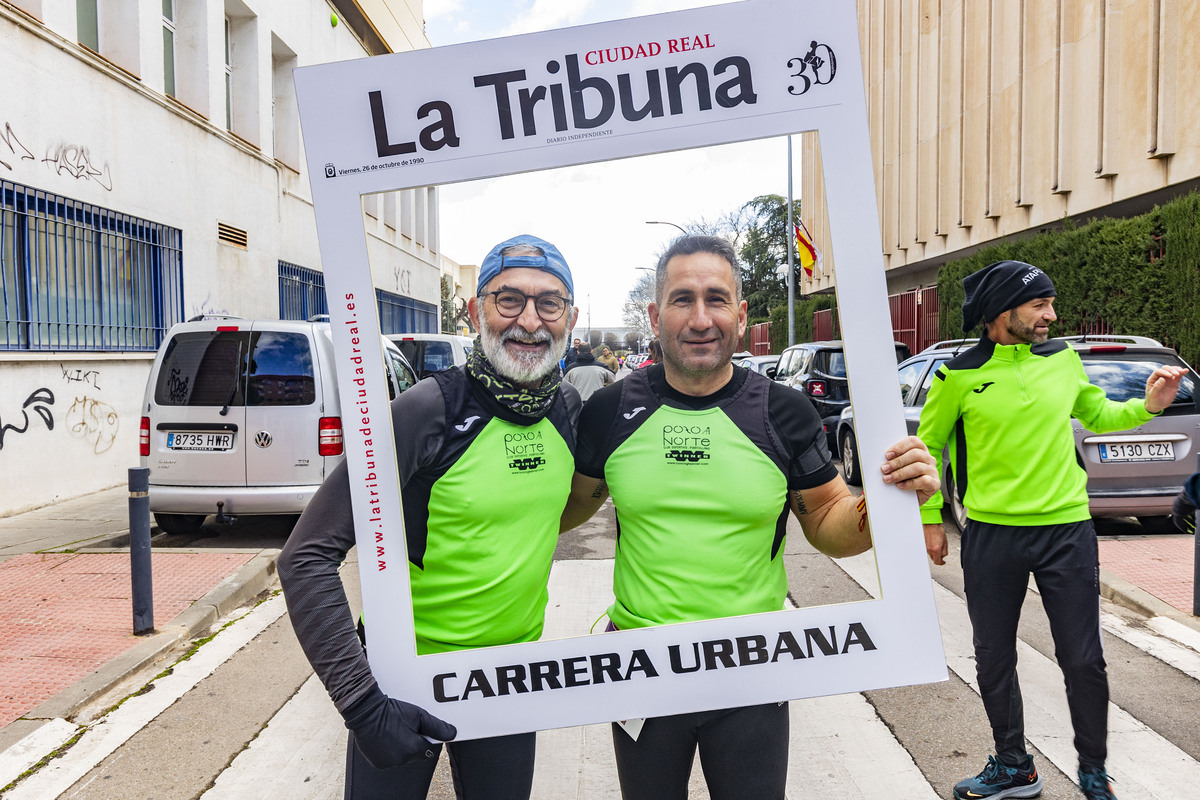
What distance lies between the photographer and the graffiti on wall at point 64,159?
884 cm

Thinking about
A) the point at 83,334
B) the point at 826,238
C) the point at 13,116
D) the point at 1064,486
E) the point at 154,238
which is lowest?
the point at 1064,486

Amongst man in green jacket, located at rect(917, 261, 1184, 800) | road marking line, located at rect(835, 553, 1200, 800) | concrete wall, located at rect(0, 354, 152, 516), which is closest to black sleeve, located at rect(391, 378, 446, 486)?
road marking line, located at rect(835, 553, 1200, 800)

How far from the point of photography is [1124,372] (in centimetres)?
654

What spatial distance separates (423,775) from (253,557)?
18.1 feet

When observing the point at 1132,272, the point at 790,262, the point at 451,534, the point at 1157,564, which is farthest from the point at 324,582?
the point at 1132,272

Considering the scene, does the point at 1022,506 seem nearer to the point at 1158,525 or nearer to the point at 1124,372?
the point at 1124,372

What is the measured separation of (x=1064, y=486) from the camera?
3.08m

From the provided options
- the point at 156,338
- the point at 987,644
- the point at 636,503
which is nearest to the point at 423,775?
the point at 636,503

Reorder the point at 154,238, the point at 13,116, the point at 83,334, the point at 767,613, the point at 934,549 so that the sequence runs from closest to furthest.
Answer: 1. the point at 767,613
2. the point at 934,549
3. the point at 13,116
4. the point at 83,334
5. the point at 154,238

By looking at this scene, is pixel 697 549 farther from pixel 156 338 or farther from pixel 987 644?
pixel 156 338

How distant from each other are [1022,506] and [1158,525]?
603 cm

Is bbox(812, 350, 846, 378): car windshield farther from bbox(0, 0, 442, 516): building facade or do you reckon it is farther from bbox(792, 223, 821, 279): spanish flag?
bbox(0, 0, 442, 516): building facade

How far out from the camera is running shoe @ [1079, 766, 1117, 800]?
304cm

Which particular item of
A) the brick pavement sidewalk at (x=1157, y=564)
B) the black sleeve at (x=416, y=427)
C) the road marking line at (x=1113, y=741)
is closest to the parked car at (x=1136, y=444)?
the brick pavement sidewalk at (x=1157, y=564)
